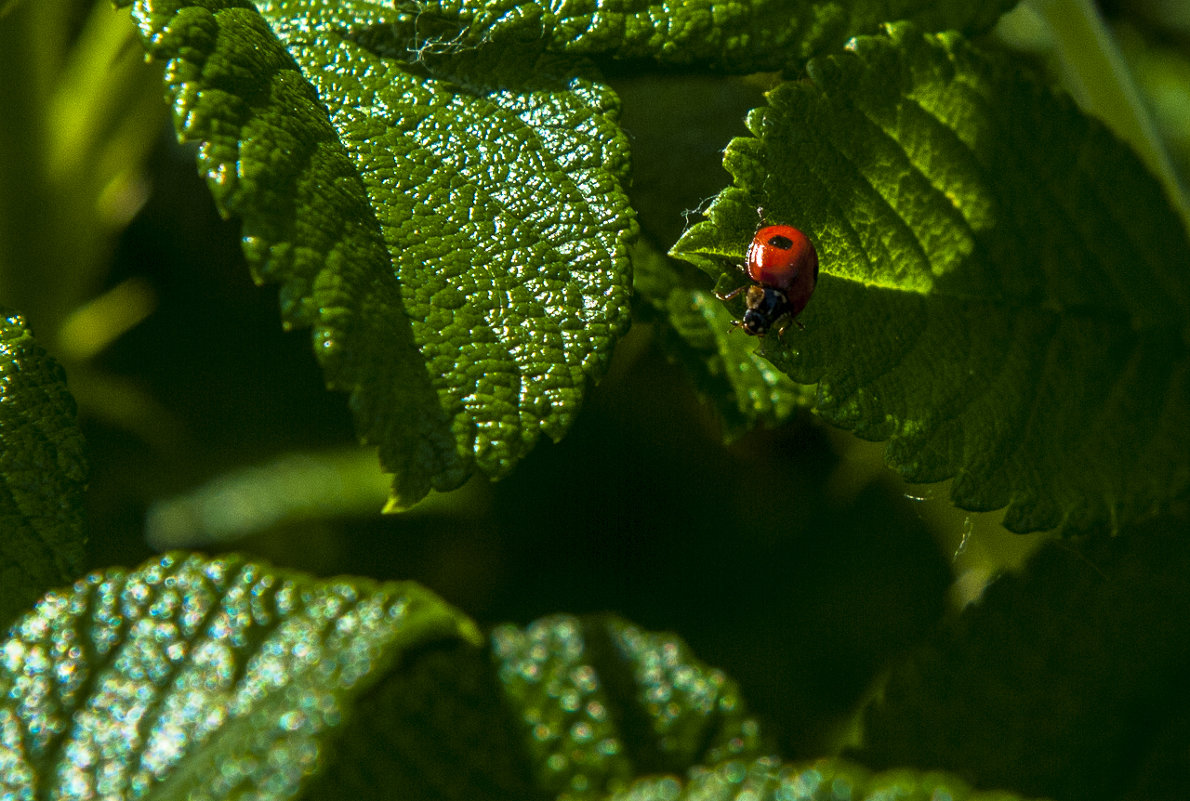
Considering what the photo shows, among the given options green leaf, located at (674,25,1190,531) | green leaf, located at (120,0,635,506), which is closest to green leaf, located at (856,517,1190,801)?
green leaf, located at (674,25,1190,531)

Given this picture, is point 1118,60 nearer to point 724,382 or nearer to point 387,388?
point 724,382

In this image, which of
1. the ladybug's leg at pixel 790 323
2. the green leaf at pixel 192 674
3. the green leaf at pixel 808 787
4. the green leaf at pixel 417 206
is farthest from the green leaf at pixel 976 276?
the green leaf at pixel 192 674

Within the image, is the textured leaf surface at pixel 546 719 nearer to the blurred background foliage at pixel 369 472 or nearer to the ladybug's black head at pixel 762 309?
the blurred background foliage at pixel 369 472

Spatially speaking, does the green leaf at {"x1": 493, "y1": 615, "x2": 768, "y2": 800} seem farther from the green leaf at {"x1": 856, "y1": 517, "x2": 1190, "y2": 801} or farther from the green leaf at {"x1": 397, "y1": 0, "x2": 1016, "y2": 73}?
the green leaf at {"x1": 397, "y1": 0, "x2": 1016, "y2": 73}

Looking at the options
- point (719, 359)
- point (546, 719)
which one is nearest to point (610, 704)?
point (546, 719)

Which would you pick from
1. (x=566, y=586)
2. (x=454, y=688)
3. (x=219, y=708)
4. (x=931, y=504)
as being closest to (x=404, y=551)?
(x=566, y=586)

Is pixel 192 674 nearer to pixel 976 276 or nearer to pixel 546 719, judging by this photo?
pixel 546 719
